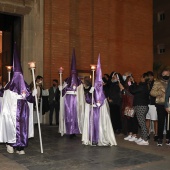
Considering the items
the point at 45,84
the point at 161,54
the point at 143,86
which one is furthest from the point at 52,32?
the point at 161,54

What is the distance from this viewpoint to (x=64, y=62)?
14227 millimetres

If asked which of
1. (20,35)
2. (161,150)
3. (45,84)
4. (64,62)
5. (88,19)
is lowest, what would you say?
(161,150)

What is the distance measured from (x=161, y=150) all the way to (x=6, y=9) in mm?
8805

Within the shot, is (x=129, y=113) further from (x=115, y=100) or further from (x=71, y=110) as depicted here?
(x=71, y=110)

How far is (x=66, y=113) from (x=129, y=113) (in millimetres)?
2079

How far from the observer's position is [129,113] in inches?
375

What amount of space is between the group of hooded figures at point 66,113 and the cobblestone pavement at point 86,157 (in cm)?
35

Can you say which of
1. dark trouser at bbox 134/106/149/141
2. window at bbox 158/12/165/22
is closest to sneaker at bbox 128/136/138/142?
dark trouser at bbox 134/106/149/141

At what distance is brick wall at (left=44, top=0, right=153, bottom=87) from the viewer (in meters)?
14.0

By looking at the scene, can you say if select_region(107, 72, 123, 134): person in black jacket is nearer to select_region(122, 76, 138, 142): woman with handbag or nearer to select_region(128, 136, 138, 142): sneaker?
select_region(122, 76, 138, 142): woman with handbag

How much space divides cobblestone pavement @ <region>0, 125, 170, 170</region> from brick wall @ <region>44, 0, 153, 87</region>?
6.01 m

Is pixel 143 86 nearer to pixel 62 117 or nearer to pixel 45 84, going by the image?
pixel 62 117

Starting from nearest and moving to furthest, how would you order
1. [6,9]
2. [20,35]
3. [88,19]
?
[6,9], [20,35], [88,19]

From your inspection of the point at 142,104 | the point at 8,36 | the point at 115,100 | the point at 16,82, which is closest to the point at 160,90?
the point at 142,104
